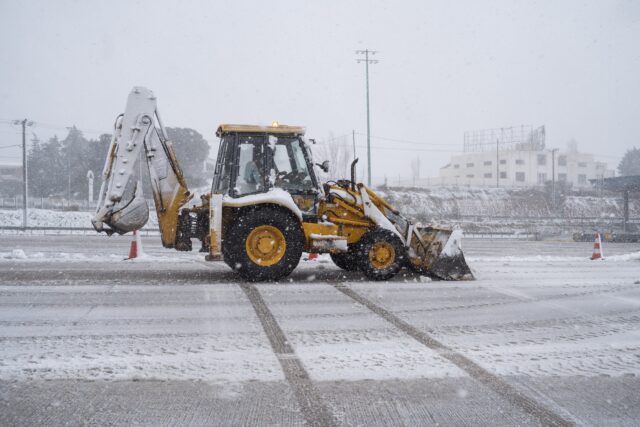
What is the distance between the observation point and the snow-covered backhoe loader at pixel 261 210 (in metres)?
9.23

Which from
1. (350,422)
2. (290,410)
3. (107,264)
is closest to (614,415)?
(350,422)

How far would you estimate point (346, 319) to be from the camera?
21.0 feet

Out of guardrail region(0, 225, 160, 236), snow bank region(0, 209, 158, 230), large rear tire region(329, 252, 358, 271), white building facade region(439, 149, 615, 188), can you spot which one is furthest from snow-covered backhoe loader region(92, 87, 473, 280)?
white building facade region(439, 149, 615, 188)

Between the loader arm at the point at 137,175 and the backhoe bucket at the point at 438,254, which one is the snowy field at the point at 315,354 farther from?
the loader arm at the point at 137,175

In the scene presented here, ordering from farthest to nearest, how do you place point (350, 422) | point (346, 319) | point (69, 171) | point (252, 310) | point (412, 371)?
1. point (69, 171)
2. point (252, 310)
3. point (346, 319)
4. point (412, 371)
5. point (350, 422)

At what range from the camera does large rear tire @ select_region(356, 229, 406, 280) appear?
31.4ft

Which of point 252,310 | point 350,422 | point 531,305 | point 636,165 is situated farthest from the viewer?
point 636,165

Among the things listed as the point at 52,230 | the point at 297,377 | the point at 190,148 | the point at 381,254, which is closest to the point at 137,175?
the point at 381,254

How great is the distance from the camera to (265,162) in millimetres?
9516

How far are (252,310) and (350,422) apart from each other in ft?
11.2

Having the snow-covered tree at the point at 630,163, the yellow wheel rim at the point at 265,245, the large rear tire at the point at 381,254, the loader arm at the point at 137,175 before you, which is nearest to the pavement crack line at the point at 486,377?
the large rear tire at the point at 381,254

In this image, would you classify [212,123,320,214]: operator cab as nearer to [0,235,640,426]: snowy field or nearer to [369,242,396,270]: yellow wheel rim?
[369,242,396,270]: yellow wheel rim

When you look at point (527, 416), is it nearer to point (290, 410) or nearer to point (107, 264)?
point (290, 410)

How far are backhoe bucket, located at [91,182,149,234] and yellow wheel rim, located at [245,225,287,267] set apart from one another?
1.86 metres
